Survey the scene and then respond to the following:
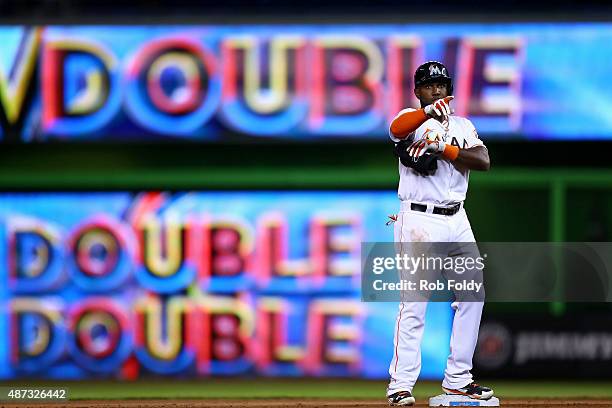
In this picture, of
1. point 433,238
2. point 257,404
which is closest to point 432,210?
point 433,238

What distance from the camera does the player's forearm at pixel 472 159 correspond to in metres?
7.20

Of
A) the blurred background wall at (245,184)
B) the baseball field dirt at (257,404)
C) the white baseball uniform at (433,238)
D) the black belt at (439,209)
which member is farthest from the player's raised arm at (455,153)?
the blurred background wall at (245,184)

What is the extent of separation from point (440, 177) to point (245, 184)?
458 cm

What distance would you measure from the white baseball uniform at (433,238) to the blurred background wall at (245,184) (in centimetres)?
392

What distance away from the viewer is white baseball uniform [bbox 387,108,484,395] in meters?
7.31

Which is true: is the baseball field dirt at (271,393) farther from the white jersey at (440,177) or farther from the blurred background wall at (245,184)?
the white jersey at (440,177)

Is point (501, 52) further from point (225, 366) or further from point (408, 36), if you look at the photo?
point (225, 366)

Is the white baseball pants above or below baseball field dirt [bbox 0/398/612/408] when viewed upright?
above

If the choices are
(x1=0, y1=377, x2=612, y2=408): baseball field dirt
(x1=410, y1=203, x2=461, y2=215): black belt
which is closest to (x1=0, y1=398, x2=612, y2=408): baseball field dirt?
(x1=0, y1=377, x2=612, y2=408): baseball field dirt

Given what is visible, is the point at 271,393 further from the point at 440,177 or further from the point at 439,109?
the point at 439,109

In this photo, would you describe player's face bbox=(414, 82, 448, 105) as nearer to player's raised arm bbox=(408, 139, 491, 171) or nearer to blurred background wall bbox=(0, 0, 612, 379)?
player's raised arm bbox=(408, 139, 491, 171)

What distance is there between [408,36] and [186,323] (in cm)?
322

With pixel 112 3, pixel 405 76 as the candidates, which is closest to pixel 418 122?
pixel 405 76

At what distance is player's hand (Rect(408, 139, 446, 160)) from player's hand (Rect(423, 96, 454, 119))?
19cm
